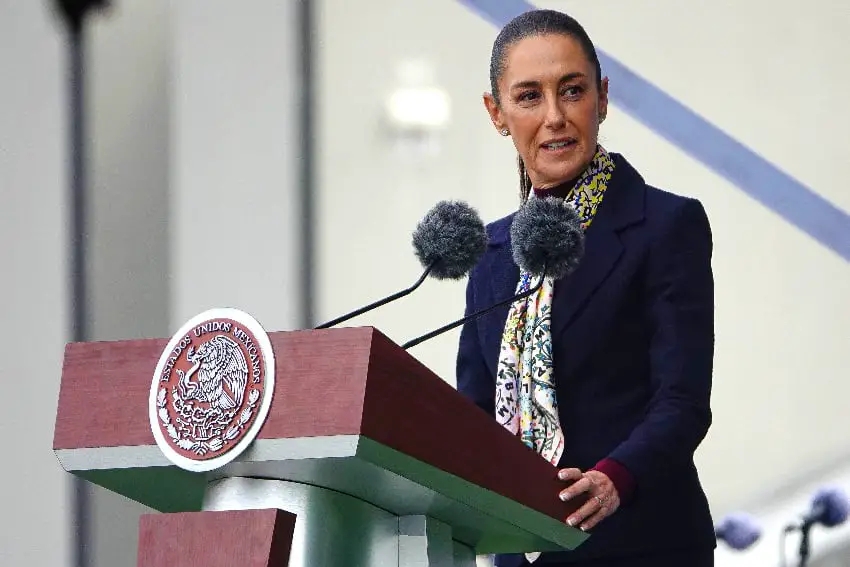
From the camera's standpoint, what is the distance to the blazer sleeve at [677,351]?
1652mm

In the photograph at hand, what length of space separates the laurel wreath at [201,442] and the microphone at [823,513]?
199 centimetres

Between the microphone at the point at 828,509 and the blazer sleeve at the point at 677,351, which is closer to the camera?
the blazer sleeve at the point at 677,351

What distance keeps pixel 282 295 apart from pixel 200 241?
0.86 feet

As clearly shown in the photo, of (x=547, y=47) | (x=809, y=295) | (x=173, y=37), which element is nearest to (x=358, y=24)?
(x=173, y=37)

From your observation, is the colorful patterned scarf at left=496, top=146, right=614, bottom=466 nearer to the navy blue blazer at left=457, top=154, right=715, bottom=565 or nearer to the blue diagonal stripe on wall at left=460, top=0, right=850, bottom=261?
the navy blue blazer at left=457, top=154, right=715, bottom=565

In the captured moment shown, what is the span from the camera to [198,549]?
117cm

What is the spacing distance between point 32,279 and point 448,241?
2.29 metres

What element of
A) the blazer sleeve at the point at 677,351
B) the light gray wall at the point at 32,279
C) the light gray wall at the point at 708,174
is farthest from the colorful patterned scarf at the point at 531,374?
the light gray wall at the point at 32,279

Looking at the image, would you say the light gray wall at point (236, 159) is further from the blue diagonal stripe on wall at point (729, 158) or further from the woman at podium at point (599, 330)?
the woman at podium at point (599, 330)

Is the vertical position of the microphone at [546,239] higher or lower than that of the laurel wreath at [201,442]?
A: higher

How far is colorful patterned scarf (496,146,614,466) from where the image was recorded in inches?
70.4

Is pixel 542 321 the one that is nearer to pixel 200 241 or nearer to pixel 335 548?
pixel 335 548

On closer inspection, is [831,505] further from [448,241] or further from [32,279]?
[32,279]

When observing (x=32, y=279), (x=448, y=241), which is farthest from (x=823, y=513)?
(x=32, y=279)
